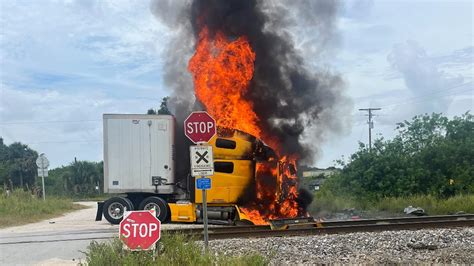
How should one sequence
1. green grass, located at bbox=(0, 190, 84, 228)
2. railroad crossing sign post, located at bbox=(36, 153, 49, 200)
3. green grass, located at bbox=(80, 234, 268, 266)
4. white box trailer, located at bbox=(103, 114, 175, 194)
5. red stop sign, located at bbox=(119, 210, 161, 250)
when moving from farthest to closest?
railroad crossing sign post, located at bbox=(36, 153, 49, 200), green grass, located at bbox=(0, 190, 84, 228), white box trailer, located at bbox=(103, 114, 175, 194), red stop sign, located at bbox=(119, 210, 161, 250), green grass, located at bbox=(80, 234, 268, 266)

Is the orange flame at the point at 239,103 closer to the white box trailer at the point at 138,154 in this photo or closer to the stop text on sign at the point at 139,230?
the white box trailer at the point at 138,154

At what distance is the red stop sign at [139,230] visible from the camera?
7438 mm

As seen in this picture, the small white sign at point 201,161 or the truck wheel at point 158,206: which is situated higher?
the small white sign at point 201,161

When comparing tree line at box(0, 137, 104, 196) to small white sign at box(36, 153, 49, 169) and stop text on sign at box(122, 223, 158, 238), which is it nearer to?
small white sign at box(36, 153, 49, 169)

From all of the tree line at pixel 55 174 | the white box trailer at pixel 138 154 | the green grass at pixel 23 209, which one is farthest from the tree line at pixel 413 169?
the tree line at pixel 55 174

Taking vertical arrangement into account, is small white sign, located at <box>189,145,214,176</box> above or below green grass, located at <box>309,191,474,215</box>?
above

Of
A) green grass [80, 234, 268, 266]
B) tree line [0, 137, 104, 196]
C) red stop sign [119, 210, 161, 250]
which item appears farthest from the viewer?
tree line [0, 137, 104, 196]

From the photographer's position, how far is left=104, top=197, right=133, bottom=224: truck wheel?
Result: 16.8 meters

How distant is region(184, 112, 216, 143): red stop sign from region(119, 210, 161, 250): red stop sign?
1729 millimetres

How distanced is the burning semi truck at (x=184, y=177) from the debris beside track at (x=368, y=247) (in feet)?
13.9

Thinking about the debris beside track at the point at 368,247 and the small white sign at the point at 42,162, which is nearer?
the debris beside track at the point at 368,247

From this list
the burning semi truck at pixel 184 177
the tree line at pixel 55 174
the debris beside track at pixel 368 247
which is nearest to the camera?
the debris beside track at pixel 368 247

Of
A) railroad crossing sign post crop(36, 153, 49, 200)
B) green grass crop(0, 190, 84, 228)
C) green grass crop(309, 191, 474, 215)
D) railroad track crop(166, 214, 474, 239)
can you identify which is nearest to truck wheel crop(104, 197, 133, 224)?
railroad track crop(166, 214, 474, 239)

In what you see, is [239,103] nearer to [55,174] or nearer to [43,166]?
[43,166]
